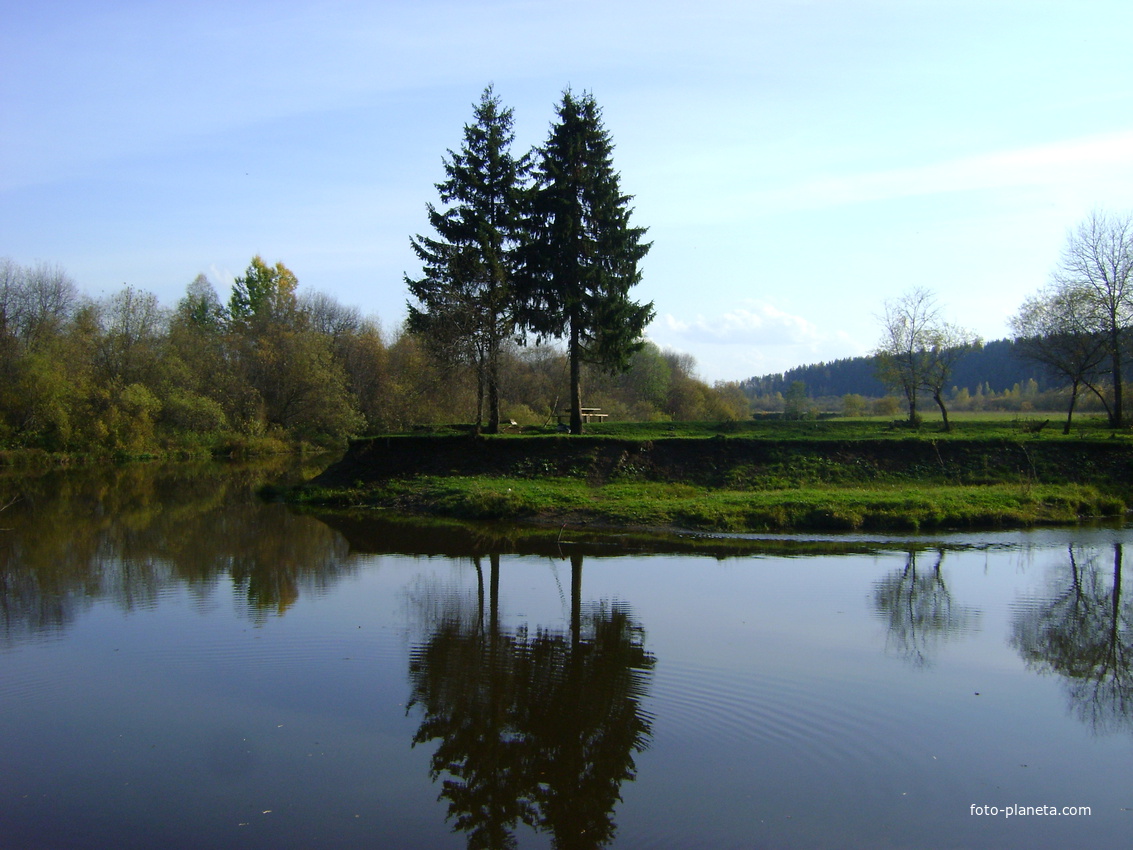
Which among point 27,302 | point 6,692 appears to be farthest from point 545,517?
point 27,302

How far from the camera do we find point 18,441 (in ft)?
128

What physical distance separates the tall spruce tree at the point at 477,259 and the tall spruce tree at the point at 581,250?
3.38 feet

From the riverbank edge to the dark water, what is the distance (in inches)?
156

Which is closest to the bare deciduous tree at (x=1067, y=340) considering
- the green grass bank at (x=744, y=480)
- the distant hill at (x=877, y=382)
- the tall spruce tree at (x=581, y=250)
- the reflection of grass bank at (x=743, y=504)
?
the green grass bank at (x=744, y=480)

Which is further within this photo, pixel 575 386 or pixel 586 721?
pixel 575 386

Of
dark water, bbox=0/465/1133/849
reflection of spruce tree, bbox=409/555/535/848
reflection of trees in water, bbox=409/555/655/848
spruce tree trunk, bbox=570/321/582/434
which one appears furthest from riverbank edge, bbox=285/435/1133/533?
reflection of spruce tree, bbox=409/555/535/848

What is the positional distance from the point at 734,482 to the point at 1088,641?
12498 mm

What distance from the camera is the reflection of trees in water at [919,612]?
10.3 meters

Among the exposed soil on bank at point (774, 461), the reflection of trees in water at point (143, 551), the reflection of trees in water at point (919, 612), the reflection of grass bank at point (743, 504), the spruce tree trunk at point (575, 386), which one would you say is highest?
the spruce tree trunk at point (575, 386)

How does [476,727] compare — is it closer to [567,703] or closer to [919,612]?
[567,703]

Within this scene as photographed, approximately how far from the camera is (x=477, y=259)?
26.0 meters

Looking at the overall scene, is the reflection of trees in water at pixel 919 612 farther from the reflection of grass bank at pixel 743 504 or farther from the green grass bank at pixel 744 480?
the green grass bank at pixel 744 480

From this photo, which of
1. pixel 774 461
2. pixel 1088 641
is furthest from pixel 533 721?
pixel 774 461

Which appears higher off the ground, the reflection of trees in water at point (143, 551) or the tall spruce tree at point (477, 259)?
the tall spruce tree at point (477, 259)
